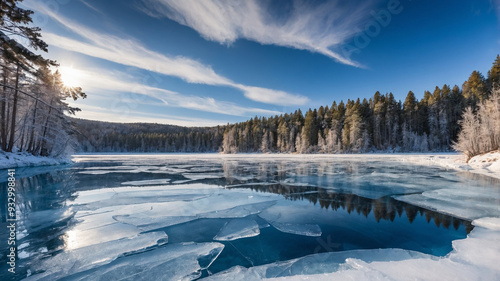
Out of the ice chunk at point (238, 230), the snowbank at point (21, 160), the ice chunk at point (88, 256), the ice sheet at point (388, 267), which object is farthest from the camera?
the snowbank at point (21, 160)

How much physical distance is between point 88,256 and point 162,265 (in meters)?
1.36

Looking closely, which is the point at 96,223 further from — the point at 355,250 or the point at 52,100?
the point at 52,100

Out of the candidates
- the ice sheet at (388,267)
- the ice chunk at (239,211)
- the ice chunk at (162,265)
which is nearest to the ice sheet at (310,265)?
the ice sheet at (388,267)

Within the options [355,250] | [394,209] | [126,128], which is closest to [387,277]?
[355,250]

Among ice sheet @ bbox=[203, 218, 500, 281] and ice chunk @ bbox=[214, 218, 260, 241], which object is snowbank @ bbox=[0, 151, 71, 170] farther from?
ice sheet @ bbox=[203, 218, 500, 281]

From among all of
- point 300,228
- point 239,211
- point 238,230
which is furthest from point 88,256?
point 300,228

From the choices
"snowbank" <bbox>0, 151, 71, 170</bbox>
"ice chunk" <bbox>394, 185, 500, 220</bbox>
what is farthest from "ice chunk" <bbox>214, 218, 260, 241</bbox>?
"snowbank" <bbox>0, 151, 71, 170</bbox>

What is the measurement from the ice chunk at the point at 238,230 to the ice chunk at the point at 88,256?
116 cm

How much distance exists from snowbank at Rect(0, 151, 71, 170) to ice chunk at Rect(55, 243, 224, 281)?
21.5 metres

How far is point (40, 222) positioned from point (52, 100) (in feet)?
88.4

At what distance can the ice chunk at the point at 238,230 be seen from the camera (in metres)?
4.25

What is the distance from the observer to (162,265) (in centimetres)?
307

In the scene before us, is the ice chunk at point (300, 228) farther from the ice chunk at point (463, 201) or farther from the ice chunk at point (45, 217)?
the ice chunk at point (45, 217)

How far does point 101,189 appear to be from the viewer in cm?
898
